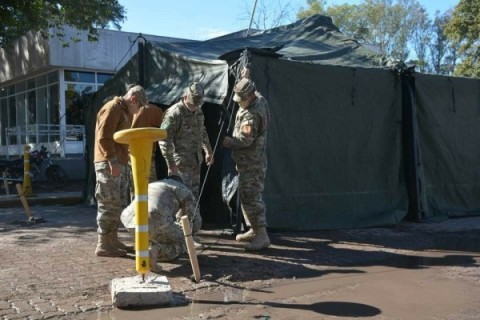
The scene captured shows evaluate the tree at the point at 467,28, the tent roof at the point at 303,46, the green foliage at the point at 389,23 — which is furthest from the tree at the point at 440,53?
the tent roof at the point at 303,46

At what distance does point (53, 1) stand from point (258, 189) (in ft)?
37.9

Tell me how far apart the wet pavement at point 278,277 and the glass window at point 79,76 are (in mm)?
16049

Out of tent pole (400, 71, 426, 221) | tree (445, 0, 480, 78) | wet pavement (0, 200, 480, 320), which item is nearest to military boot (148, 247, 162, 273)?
wet pavement (0, 200, 480, 320)

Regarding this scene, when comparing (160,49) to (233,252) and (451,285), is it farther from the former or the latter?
Answer: (451,285)

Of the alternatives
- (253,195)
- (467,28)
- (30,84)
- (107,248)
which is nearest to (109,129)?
(107,248)

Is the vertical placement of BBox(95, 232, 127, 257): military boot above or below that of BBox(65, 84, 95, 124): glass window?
below

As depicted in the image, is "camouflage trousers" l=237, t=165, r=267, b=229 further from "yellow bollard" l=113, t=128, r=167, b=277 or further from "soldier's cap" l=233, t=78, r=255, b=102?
"yellow bollard" l=113, t=128, r=167, b=277

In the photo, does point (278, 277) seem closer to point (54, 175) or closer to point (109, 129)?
point (109, 129)

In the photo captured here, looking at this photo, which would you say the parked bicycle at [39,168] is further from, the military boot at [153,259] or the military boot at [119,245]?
the military boot at [153,259]

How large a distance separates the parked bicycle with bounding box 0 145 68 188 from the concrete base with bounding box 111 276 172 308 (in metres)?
11.6

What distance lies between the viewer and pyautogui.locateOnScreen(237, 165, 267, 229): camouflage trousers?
670cm

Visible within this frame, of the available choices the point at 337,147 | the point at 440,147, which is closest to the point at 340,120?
the point at 337,147

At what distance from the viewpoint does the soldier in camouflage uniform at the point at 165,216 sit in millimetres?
5570

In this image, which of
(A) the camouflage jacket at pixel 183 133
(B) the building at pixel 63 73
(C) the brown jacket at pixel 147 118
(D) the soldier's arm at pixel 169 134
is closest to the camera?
(D) the soldier's arm at pixel 169 134
